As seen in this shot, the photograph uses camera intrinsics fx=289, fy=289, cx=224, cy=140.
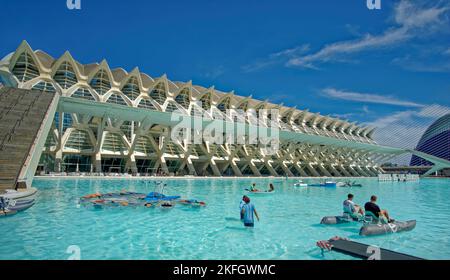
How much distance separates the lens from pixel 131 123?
43469 mm

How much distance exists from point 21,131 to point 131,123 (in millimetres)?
27252

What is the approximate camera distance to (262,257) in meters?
6.07

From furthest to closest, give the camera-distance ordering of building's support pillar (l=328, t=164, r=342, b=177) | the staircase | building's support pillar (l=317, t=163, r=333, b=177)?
building's support pillar (l=328, t=164, r=342, b=177) → building's support pillar (l=317, t=163, r=333, b=177) → the staircase

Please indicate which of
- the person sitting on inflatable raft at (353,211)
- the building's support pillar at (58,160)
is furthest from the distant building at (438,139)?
the building's support pillar at (58,160)

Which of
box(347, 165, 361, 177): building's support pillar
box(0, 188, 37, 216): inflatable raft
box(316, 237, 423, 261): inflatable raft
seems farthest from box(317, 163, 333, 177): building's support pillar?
box(316, 237, 423, 261): inflatable raft

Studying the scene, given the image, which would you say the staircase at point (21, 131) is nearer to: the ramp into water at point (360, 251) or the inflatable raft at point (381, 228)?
the ramp into water at point (360, 251)

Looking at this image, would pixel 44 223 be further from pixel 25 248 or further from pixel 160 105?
pixel 160 105

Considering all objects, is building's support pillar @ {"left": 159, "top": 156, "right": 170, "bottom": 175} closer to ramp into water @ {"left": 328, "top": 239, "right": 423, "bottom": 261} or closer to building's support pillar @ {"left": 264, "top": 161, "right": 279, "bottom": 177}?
building's support pillar @ {"left": 264, "top": 161, "right": 279, "bottom": 177}

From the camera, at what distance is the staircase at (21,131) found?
13.1 meters

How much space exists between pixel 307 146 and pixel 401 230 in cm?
4968

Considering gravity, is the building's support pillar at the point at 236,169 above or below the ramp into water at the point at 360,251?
above

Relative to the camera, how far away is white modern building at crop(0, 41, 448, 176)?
34.1m

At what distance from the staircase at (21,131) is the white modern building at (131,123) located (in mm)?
4129

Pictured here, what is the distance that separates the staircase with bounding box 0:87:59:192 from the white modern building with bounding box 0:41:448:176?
4129mm
